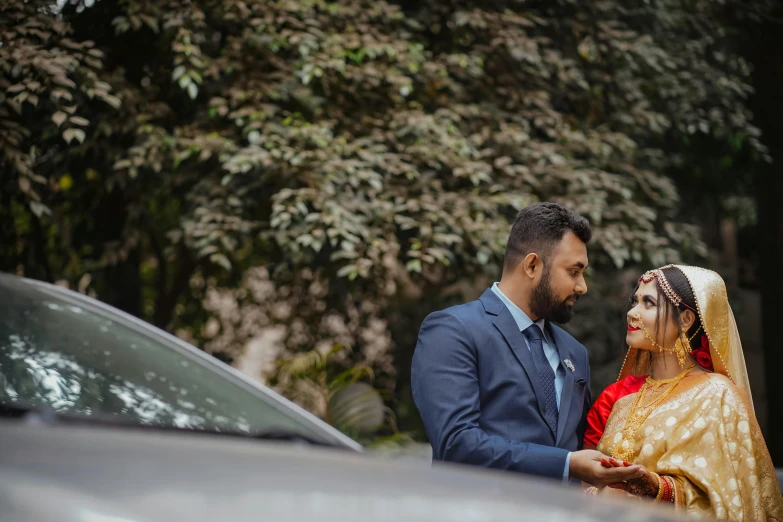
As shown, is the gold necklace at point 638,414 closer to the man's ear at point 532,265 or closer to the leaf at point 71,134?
the man's ear at point 532,265

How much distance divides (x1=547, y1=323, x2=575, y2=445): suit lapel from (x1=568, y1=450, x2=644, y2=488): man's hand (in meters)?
0.22

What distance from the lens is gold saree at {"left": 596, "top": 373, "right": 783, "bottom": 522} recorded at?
2697 mm

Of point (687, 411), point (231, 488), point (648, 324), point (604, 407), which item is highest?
point (648, 324)

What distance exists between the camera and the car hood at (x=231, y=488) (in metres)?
1.18

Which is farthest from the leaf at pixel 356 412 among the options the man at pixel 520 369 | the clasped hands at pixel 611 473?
the clasped hands at pixel 611 473

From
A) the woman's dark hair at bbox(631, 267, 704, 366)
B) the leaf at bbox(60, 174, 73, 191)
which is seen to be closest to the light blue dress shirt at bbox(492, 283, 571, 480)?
the woman's dark hair at bbox(631, 267, 704, 366)

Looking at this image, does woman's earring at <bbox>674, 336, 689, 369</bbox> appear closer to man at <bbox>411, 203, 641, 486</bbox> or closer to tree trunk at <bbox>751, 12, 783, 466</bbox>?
man at <bbox>411, 203, 641, 486</bbox>

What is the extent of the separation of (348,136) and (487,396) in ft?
9.96

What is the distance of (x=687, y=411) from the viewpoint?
9.28 feet

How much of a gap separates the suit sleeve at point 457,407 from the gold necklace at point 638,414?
328 millimetres

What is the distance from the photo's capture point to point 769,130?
7879mm

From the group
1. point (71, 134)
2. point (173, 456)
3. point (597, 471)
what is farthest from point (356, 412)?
point (173, 456)

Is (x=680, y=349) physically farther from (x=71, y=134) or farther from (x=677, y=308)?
(x=71, y=134)

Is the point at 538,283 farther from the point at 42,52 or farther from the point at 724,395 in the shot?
the point at 42,52
